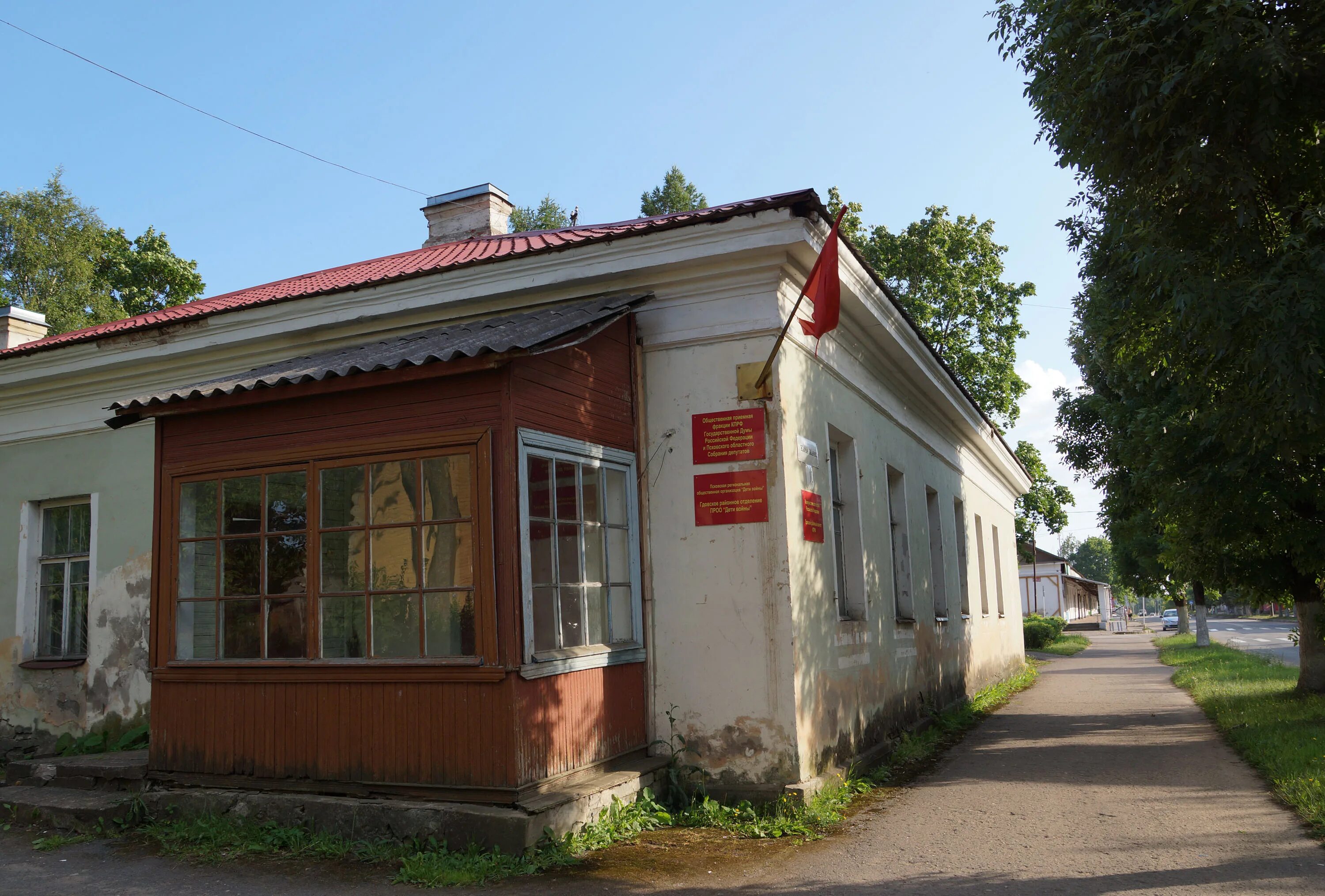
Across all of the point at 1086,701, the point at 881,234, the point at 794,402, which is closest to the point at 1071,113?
the point at 794,402

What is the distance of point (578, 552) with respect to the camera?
6.23 meters

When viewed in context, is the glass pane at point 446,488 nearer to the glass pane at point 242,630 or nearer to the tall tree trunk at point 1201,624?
the glass pane at point 242,630

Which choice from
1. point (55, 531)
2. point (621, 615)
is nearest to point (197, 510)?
point (621, 615)

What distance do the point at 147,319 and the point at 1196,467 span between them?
10.8 meters

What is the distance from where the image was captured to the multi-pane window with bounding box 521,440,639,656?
5.78 m

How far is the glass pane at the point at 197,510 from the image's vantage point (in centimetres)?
641

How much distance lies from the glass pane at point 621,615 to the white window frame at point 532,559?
0.02 metres

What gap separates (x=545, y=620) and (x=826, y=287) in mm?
2704

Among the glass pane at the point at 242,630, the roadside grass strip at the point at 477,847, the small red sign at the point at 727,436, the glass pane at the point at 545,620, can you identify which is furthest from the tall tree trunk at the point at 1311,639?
the glass pane at the point at 242,630

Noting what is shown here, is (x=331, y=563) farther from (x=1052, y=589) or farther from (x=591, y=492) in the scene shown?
(x=1052, y=589)

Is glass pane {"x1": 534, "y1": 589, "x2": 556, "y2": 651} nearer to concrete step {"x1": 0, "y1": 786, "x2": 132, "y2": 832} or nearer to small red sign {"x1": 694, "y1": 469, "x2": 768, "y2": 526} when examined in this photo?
small red sign {"x1": 694, "y1": 469, "x2": 768, "y2": 526}

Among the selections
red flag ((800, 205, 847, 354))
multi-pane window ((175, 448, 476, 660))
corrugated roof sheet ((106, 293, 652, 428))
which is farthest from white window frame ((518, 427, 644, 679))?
red flag ((800, 205, 847, 354))

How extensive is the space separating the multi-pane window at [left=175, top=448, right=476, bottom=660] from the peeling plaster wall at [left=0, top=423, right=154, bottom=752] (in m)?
2.83

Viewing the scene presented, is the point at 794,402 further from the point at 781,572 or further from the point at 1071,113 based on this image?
the point at 1071,113
